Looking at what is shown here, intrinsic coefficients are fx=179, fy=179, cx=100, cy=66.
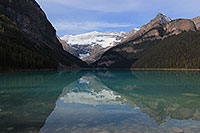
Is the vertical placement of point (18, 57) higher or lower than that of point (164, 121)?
higher

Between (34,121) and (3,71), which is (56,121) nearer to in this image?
(34,121)

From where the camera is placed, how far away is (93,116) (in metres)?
20.9

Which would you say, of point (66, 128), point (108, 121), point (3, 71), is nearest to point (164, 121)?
point (108, 121)

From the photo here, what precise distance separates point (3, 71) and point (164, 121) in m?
127

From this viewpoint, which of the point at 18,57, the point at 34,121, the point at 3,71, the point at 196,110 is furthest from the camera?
the point at 18,57

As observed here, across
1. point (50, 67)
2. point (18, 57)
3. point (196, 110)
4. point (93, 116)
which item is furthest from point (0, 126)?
point (50, 67)

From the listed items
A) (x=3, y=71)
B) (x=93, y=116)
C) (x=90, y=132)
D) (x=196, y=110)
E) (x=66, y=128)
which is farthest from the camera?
(x=3, y=71)

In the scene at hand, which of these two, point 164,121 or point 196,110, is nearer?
point 164,121

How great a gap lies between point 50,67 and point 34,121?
179922 mm

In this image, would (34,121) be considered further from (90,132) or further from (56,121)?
(90,132)

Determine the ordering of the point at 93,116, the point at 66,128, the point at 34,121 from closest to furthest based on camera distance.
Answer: the point at 66,128 → the point at 34,121 → the point at 93,116

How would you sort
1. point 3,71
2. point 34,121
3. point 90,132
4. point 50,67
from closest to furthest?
1. point 90,132
2. point 34,121
3. point 3,71
4. point 50,67

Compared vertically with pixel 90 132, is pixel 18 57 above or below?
above

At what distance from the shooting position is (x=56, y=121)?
18578 mm
